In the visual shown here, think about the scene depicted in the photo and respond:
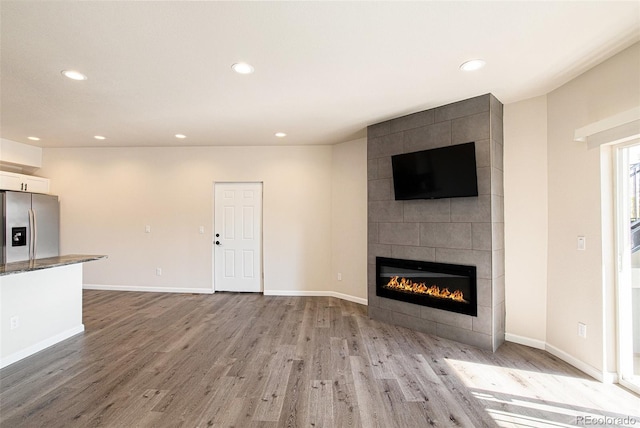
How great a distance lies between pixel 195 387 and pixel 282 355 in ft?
2.64

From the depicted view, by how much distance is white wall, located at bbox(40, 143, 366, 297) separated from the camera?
490cm

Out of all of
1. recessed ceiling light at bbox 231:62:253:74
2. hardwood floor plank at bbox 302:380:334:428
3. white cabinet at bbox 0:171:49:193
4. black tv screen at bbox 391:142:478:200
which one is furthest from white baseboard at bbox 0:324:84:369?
black tv screen at bbox 391:142:478:200

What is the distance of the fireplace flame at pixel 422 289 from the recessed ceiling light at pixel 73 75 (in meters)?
3.88

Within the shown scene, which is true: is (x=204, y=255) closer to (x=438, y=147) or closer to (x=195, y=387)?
(x=195, y=387)

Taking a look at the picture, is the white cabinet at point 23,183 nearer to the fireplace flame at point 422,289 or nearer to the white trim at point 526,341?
→ the fireplace flame at point 422,289

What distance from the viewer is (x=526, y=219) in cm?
294

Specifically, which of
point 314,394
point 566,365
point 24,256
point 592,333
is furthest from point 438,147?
point 24,256

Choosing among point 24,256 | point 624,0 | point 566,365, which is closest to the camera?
point 624,0

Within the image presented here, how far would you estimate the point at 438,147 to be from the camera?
3.15 metres

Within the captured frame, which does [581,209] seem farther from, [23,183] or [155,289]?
[23,183]

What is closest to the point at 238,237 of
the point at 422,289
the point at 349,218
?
the point at 349,218

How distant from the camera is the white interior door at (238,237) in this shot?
504cm

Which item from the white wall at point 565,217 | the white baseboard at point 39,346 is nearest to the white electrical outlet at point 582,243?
the white wall at point 565,217

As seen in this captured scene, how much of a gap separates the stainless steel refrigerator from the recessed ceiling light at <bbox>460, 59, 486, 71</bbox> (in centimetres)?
621
